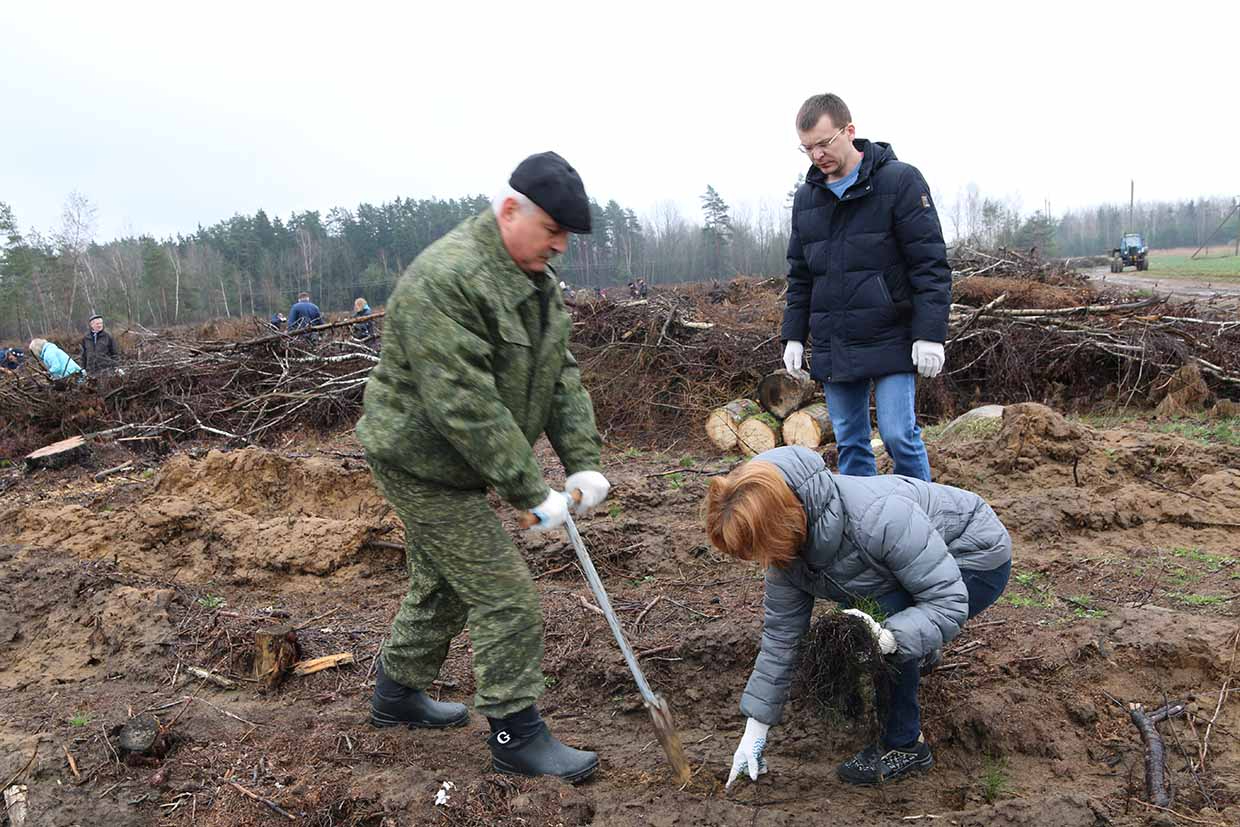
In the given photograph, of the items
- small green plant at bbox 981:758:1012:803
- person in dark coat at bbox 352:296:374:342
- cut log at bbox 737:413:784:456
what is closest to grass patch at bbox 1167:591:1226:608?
small green plant at bbox 981:758:1012:803

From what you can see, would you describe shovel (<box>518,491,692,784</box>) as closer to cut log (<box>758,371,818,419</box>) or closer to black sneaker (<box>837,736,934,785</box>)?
black sneaker (<box>837,736,934,785</box>)

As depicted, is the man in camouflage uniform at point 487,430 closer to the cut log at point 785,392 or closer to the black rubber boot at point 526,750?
the black rubber boot at point 526,750

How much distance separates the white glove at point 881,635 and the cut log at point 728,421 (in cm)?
627

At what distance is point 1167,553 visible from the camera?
428 centimetres

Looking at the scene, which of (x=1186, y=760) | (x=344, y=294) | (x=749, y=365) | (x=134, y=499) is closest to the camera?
(x=1186, y=760)

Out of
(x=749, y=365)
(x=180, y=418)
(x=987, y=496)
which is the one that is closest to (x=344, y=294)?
(x=180, y=418)

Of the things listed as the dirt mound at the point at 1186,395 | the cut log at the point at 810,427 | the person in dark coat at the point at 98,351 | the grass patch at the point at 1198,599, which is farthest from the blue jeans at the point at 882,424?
the person in dark coat at the point at 98,351

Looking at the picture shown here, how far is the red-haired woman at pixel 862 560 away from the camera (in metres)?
2.26

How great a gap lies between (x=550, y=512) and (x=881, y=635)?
3.34 feet

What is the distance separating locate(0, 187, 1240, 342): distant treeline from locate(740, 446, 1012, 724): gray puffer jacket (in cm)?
3483

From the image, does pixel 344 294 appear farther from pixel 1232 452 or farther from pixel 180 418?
pixel 1232 452

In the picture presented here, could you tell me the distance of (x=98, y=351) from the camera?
12.4 meters

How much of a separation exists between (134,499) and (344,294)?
136 feet

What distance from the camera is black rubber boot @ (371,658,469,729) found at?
2.98 meters
